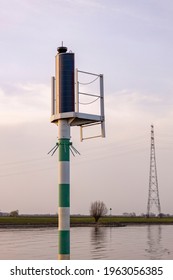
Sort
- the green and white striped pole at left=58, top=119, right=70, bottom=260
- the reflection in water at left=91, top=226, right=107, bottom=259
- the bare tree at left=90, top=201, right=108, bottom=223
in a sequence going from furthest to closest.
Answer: the bare tree at left=90, top=201, right=108, bottom=223 < the reflection in water at left=91, top=226, right=107, bottom=259 < the green and white striped pole at left=58, top=119, right=70, bottom=260

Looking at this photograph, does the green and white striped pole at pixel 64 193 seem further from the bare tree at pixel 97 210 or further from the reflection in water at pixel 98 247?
the bare tree at pixel 97 210

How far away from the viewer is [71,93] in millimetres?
15531

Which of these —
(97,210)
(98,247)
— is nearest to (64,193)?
(98,247)

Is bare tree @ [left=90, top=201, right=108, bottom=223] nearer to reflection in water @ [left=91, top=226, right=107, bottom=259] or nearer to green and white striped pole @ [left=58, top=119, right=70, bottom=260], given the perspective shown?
reflection in water @ [left=91, top=226, right=107, bottom=259]

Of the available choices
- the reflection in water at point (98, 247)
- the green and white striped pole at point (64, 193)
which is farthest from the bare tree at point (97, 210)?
the green and white striped pole at point (64, 193)

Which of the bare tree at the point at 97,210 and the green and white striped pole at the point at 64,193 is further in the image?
the bare tree at the point at 97,210

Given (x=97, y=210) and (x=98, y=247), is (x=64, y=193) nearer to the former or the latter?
(x=98, y=247)

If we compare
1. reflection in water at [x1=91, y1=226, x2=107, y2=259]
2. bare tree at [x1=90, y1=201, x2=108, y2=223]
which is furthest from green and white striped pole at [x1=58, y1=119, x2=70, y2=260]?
bare tree at [x1=90, y1=201, x2=108, y2=223]

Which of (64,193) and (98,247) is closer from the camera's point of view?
(64,193)

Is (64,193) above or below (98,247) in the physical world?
above

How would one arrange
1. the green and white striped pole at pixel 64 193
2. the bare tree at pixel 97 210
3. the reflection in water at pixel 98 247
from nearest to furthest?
the green and white striped pole at pixel 64 193
the reflection in water at pixel 98 247
the bare tree at pixel 97 210
